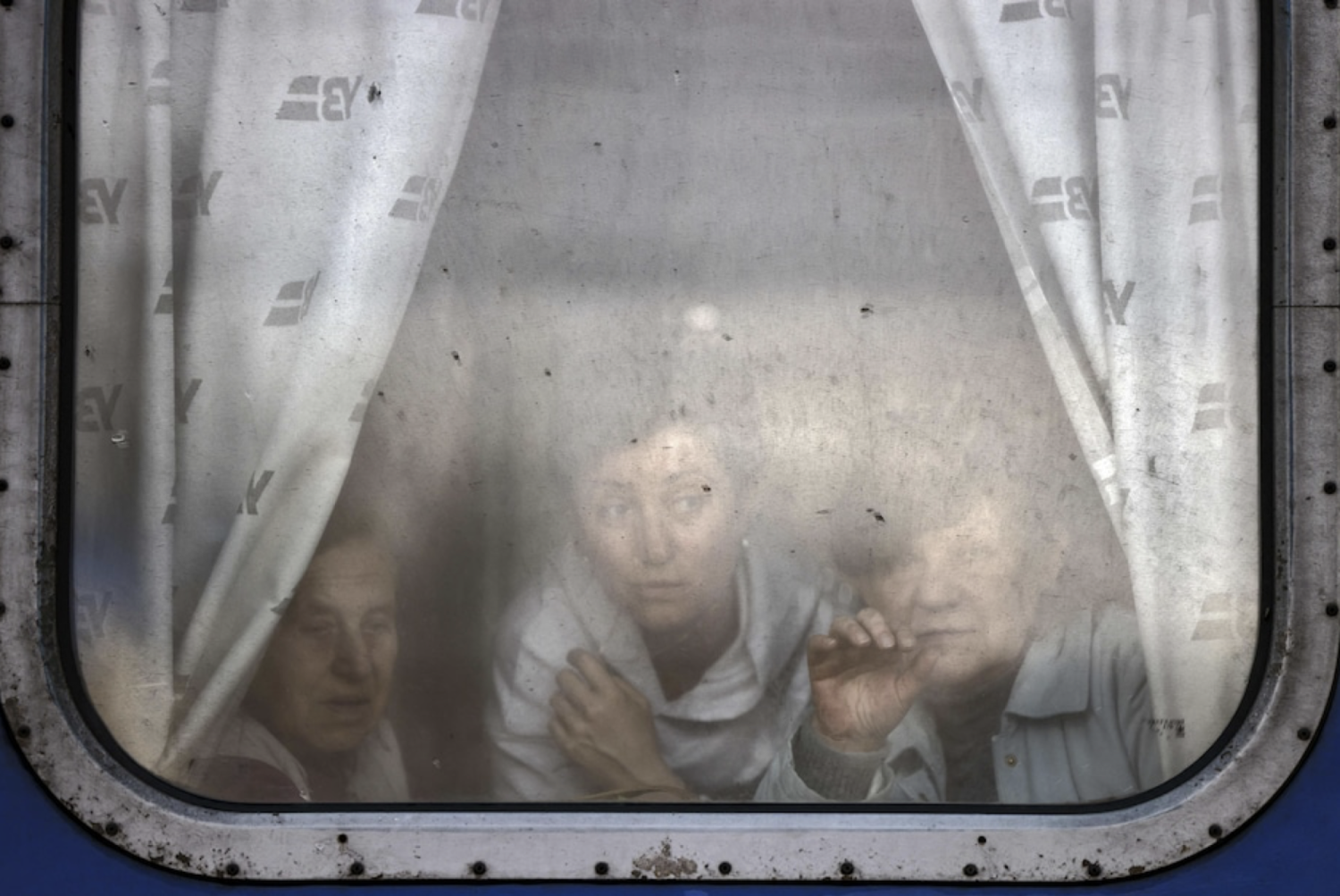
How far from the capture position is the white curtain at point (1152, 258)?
5.07ft

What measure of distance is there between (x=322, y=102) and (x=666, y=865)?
1.00 metres

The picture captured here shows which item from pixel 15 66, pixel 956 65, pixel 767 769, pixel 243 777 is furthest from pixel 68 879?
pixel 956 65

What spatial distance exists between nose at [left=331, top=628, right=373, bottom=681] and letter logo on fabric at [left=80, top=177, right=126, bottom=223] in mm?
574

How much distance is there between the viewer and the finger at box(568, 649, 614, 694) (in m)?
1.55

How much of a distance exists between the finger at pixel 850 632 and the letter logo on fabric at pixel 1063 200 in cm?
54

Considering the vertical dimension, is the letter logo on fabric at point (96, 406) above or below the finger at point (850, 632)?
above

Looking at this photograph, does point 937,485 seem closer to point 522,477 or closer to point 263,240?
point 522,477

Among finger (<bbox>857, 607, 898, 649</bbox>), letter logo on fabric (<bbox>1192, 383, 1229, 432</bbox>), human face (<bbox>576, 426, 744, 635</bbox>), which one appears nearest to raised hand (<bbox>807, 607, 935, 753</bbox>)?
finger (<bbox>857, 607, 898, 649</bbox>)

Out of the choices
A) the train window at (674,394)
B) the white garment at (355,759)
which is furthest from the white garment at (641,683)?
the white garment at (355,759)

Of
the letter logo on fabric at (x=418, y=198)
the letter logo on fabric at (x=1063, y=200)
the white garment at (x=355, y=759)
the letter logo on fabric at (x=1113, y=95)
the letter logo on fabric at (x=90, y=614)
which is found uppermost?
the letter logo on fabric at (x=1113, y=95)

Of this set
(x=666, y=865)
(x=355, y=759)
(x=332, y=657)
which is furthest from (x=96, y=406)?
(x=666, y=865)

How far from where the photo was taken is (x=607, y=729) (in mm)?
1546

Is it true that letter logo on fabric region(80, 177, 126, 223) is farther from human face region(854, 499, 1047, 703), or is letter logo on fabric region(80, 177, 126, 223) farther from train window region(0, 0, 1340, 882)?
human face region(854, 499, 1047, 703)

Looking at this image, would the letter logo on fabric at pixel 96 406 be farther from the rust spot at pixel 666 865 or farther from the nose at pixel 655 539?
the rust spot at pixel 666 865
